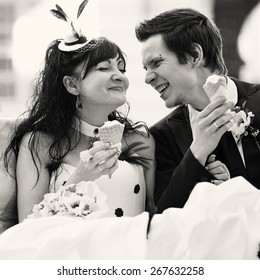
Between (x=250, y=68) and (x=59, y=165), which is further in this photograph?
(x=250, y=68)

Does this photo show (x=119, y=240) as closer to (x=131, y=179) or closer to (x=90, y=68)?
(x=131, y=179)

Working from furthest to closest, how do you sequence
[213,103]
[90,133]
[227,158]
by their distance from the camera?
[90,133] → [227,158] → [213,103]

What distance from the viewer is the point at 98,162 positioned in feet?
7.73

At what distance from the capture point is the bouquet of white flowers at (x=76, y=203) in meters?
2.11

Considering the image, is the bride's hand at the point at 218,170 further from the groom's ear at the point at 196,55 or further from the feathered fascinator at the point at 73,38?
the feathered fascinator at the point at 73,38

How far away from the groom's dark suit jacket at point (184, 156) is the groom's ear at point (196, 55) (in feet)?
0.72

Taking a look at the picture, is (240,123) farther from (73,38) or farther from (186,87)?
(73,38)

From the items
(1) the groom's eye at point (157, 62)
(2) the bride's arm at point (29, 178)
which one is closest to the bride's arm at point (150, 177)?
(1) the groom's eye at point (157, 62)

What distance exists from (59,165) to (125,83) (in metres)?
0.51

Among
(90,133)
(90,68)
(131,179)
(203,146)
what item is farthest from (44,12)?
(203,146)

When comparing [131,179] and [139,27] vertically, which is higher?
[139,27]

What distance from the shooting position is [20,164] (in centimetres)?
268

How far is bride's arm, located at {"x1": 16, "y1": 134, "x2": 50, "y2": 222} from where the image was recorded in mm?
2613

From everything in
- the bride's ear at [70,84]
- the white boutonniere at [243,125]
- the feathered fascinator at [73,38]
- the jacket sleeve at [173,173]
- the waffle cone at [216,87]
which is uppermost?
the feathered fascinator at [73,38]
